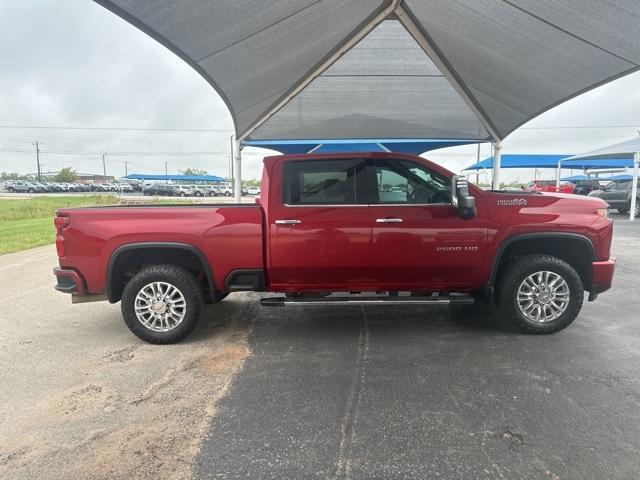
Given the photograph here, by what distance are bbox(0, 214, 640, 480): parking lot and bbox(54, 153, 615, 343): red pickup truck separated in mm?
487

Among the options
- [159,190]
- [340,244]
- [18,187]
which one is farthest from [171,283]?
[18,187]

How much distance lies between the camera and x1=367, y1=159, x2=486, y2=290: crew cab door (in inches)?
184

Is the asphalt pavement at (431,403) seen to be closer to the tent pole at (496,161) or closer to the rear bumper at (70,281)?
the rear bumper at (70,281)

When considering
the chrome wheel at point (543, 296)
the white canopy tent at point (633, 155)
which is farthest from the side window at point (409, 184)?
the white canopy tent at point (633, 155)

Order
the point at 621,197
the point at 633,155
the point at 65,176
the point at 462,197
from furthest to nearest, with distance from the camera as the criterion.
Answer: the point at 65,176, the point at 621,197, the point at 633,155, the point at 462,197

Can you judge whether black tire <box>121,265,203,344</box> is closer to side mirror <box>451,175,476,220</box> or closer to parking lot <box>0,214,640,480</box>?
parking lot <box>0,214,640,480</box>

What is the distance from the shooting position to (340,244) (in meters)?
4.66

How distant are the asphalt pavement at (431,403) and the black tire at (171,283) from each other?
2.47 ft

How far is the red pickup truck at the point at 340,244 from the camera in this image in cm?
464

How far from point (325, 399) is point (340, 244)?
170 cm

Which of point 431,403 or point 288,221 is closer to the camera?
point 431,403

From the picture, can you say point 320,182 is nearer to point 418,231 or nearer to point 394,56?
point 418,231

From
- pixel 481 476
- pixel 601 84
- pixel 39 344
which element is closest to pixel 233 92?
pixel 39 344

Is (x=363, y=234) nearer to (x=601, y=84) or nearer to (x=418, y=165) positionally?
(x=418, y=165)
